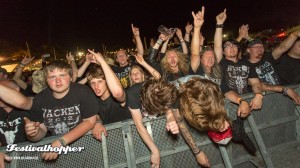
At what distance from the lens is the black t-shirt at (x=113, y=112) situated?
3492 mm

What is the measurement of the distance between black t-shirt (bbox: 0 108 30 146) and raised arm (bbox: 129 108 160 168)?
5.56 ft

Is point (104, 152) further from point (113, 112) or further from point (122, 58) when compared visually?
point (122, 58)

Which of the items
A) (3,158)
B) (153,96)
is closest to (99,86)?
(153,96)

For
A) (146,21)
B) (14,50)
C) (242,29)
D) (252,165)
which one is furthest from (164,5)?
(252,165)

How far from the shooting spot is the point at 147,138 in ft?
9.52

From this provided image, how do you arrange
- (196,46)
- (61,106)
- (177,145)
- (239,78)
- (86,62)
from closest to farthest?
(61,106) < (177,145) < (196,46) < (239,78) < (86,62)

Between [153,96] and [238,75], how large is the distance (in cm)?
223

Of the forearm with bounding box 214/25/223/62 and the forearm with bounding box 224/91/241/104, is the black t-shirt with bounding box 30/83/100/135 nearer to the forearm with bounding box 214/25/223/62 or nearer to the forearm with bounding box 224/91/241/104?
the forearm with bounding box 224/91/241/104

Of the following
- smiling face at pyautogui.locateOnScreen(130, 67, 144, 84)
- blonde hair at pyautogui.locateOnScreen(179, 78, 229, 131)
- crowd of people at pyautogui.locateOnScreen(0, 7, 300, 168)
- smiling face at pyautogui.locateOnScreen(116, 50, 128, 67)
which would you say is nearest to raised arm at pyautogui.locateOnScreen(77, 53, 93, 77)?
smiling face at pyautogui.locateOnScreen(116, 50, 128, 67)

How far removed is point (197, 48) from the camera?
366cm

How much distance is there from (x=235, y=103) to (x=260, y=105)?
37 centimetres

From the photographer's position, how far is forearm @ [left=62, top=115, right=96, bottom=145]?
278 centimetres

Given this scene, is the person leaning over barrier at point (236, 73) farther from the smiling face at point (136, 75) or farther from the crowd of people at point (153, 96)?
the smiling face at point (136, 75)

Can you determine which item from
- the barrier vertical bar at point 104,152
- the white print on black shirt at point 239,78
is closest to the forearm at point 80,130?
the barrier vertical bar at point 104,152
